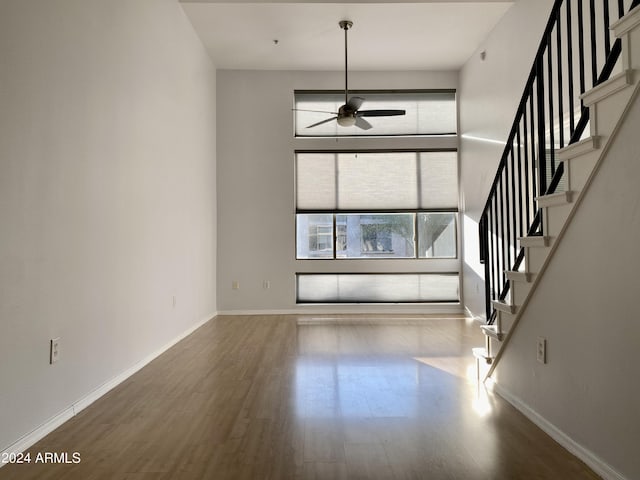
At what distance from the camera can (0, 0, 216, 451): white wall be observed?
2101 mm

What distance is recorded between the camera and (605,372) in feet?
5.90

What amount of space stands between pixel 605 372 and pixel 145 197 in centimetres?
348

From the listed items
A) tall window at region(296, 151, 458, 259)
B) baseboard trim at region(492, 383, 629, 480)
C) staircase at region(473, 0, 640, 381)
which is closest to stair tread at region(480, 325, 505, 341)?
staircase at region(473, 0, 640, 381)

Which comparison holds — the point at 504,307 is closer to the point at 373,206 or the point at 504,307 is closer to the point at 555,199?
the point at 555,199

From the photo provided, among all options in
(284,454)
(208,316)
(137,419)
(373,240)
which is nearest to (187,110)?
(208,316)

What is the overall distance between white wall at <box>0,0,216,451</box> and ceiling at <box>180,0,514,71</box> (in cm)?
79

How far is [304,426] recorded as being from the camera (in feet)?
7.73

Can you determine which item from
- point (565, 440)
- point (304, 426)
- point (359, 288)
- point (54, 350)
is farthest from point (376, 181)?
point (54, 350)

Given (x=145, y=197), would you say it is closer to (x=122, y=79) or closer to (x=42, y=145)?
(x=122, y=79)

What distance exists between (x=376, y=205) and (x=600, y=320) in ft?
15.8

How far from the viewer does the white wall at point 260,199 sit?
6.48 meters

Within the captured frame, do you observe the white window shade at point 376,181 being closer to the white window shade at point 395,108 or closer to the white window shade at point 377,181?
the white window shade at point 377,181

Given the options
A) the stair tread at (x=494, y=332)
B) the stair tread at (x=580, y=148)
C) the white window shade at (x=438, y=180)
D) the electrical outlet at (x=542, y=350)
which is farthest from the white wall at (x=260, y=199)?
the stair tread at (x=580, y=148)

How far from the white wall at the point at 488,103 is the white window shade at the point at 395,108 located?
32 centimetres
